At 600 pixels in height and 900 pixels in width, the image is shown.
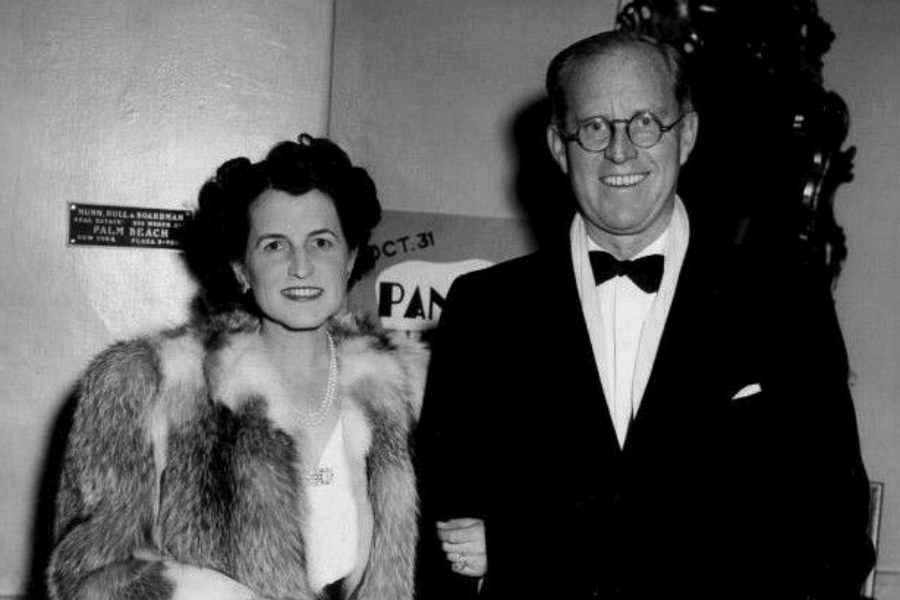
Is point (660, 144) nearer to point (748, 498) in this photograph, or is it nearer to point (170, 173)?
point (748, 498)

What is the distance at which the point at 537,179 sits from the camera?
353 centimetres

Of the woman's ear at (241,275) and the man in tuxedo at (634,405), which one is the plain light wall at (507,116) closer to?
the woman's ear at (241,275)

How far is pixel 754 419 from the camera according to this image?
176cm

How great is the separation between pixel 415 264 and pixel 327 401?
139 centimetres

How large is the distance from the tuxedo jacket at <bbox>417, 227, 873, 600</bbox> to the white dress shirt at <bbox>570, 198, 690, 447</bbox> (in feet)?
0.09

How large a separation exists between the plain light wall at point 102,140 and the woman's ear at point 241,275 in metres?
0.83

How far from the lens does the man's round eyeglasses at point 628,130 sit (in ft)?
6.30

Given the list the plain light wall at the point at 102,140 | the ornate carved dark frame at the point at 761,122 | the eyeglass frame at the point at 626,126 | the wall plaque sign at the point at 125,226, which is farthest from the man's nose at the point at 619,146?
the wall plaque sign at the point at 125,226

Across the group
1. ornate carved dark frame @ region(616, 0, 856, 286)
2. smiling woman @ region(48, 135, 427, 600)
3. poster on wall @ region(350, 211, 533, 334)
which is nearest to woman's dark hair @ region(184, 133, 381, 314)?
smiling woman @ region(48, 135, 427, 600)

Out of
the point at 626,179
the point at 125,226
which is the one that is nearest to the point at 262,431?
the point at 626,179

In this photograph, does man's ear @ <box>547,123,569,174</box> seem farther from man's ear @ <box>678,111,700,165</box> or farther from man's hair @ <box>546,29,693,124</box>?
man's ear @ <box>678,111,700,165</box>

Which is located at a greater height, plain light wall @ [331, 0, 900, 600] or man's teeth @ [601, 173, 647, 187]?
plain light wall @ [331, 0, 900, 600]

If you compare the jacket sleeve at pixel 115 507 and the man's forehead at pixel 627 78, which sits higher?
the man's forehead at pixel 627 78

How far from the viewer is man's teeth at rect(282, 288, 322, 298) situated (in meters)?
2.04
